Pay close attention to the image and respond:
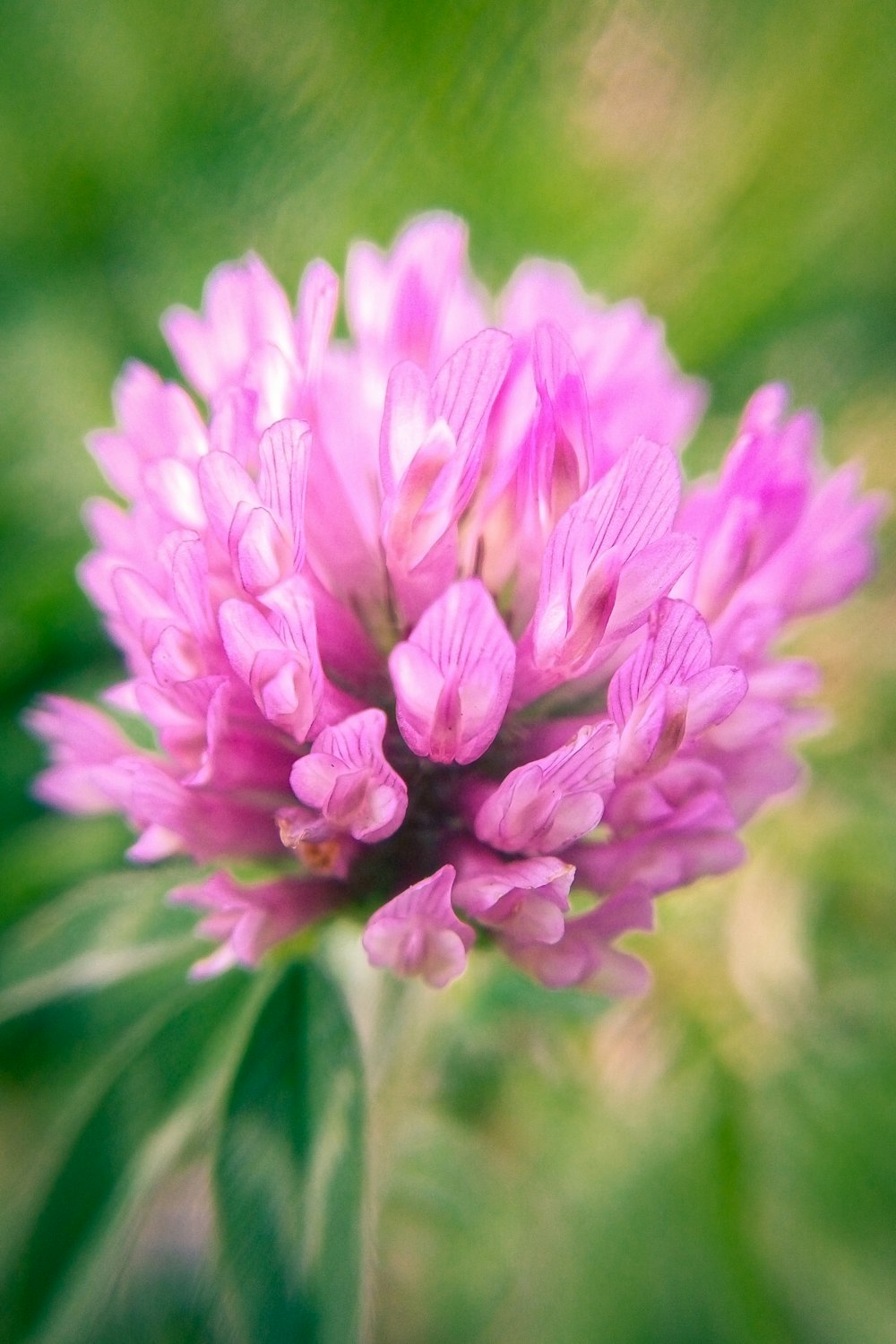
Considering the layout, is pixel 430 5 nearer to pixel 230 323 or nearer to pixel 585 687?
pixel 230 323

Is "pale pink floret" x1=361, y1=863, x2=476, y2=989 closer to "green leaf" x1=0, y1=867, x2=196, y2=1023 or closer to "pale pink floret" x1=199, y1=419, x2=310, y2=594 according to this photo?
"pale pink floret" x1=199, y1=419, x2=310, y2=594

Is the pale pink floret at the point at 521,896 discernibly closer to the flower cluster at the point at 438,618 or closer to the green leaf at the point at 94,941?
the flower cluster at the point at 438,618

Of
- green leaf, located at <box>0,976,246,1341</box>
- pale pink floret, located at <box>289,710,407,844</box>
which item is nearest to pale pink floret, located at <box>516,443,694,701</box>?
pale pink floret, located at <box>289,710,407,844</box>

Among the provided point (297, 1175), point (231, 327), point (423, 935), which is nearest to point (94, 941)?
point (297, 1175)

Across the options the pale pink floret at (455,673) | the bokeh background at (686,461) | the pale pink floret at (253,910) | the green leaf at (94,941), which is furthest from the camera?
the bokeh background at (686,461)

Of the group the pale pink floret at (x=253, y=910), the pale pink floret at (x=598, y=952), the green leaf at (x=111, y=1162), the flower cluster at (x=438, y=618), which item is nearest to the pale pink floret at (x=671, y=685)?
the flower cluster at (x=438, y=618)

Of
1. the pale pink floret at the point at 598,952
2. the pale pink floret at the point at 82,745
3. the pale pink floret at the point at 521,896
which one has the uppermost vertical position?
the pale pink floret at the point at 82,745
